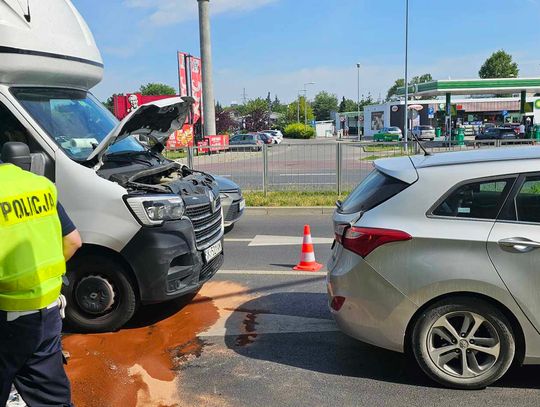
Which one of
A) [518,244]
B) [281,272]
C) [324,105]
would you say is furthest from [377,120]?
[324,105]

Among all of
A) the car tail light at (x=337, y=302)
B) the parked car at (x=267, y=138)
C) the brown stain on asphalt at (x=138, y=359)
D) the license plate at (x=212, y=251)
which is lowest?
the brown stain on asphalt at (x=138, y=359)

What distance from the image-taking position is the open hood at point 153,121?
456 centimetres

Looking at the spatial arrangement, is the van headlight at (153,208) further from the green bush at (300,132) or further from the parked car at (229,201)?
the green bush at (300,132)

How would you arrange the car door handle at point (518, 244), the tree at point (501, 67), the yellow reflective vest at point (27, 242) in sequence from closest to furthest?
1. the yellow reflective vest at point (27, 242)
2. the car door handle at point (518, 244)
3. the tree at point (501, 67)

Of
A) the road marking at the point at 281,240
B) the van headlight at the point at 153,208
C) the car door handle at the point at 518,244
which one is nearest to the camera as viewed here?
the car door handle at the point at 518,244

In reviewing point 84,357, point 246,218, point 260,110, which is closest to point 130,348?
point 84,357

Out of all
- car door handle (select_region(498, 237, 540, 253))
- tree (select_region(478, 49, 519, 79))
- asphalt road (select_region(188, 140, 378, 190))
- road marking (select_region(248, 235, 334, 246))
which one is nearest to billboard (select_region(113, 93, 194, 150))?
asphalt road (select_region(188, 140, 378, 190))

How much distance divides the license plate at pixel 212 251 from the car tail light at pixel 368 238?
1667 mm

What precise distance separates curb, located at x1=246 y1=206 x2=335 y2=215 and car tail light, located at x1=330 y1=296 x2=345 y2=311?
294 inches

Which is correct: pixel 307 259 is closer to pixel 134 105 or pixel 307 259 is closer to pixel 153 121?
pixel 153 121

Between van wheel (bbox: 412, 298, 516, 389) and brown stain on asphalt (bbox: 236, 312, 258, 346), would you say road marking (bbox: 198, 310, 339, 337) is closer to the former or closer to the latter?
brown stain on asphalt (bbox: 236, 312, 258, 346)

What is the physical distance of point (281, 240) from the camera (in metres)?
8.69

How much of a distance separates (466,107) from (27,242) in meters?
77.2

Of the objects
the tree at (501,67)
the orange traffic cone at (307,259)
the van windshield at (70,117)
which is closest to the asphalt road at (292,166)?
the orange traffic cone at (307,259)
